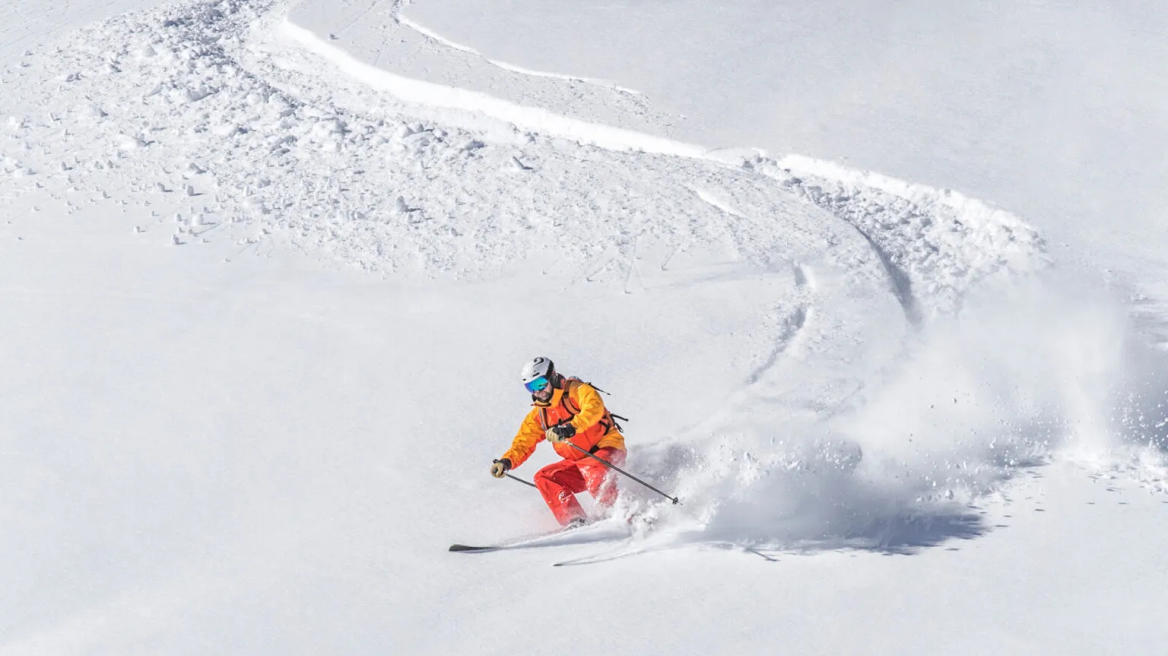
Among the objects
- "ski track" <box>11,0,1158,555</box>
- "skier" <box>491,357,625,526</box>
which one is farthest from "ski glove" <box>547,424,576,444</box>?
"ski track" <box>11,0,1158,555</box>

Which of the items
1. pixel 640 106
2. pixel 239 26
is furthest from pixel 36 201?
Result: pixel 640 106

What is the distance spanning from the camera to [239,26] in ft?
55.0

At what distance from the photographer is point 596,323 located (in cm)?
1002

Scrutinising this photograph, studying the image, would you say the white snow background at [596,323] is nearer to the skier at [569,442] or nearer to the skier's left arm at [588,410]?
the skier at [569,442]

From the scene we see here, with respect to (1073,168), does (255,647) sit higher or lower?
lower

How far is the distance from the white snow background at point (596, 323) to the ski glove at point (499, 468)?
42 cm

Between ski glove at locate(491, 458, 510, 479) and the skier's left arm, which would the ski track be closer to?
the skier's left arm

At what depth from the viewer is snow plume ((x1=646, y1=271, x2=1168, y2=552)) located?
24.4ft

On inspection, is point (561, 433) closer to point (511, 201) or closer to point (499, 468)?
point (499, 468)

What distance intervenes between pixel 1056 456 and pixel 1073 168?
504 cm

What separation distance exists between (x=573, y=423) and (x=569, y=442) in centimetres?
15

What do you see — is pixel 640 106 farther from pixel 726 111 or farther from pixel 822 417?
pixel 822 417

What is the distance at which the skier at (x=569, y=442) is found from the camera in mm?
7559

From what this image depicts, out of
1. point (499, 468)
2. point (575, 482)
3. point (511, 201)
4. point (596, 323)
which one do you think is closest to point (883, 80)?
point (511, 201)
